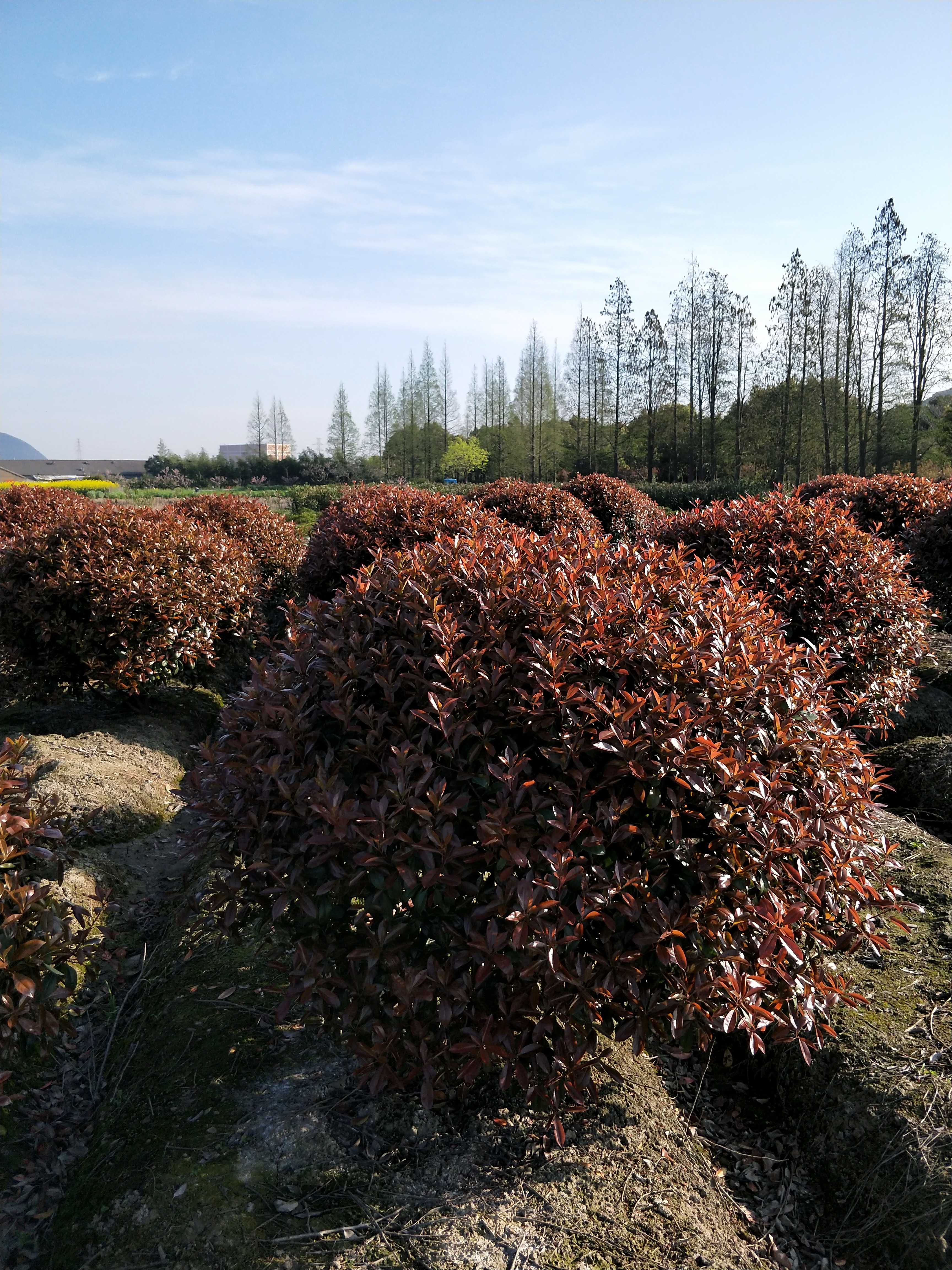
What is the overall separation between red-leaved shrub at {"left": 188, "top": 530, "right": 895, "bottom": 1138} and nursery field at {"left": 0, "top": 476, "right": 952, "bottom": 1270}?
1 centimetres

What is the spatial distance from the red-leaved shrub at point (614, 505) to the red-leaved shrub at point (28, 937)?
10215mm

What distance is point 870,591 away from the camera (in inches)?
192

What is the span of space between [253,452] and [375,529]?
72.5 metres

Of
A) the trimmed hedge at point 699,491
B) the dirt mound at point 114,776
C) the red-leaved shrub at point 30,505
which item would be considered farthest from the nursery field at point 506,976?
the trimmed hedge at point 699,491

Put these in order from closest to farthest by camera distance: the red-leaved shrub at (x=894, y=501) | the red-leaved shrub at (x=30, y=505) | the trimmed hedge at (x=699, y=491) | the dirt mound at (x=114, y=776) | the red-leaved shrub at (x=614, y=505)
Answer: the dirt mound at (x=114, y=776) → the red-leaved shrub at (x=894, y=501) → the red-leaved shrub at (x=30, y=505) → the red-leaved shrub at (x=614, y=505) → the trimmed hedge at (x=699, y=491)

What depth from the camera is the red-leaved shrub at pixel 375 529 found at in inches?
248

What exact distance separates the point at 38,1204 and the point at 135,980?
1060 mm

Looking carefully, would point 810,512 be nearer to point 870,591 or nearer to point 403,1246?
point 870,591

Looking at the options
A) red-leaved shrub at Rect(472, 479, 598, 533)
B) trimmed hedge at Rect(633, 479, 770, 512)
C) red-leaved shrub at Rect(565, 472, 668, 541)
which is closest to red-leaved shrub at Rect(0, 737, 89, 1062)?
red-leaved shrub at Rect(472, 479, 598, 533)

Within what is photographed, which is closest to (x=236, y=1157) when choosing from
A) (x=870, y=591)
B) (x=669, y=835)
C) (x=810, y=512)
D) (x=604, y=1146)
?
(x=604, y=1146)

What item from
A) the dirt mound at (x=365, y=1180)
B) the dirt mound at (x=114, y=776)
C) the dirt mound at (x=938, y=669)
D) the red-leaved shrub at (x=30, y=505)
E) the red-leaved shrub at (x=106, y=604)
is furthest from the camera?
the red-leaved shrub at (x=30, y=505)

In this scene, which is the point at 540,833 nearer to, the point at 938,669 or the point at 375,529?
the point at 375,529

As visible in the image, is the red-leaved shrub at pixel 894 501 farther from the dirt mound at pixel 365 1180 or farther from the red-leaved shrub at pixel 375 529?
the dirt mound at pixel 365 1180

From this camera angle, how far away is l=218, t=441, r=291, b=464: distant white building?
56.2m
